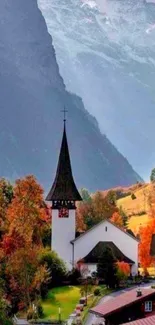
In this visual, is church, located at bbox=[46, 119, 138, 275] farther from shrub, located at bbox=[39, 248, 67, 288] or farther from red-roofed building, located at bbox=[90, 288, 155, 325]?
red-roofed building, located at bbox=[90, 288, 155, 325]

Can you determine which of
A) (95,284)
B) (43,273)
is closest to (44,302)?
(43,273)

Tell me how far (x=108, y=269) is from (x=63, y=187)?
50.3 ft

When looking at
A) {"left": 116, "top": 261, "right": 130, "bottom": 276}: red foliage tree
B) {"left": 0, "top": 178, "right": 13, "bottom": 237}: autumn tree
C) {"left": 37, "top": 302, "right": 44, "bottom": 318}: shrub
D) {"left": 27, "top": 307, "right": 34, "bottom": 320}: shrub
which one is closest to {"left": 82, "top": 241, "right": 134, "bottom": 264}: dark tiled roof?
{"left": 116, "top": 261, "right": 130, "bottom": 276}: red foliage tree

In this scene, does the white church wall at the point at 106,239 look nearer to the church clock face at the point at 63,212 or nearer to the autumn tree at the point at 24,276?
the church clock face at the point at 63,212

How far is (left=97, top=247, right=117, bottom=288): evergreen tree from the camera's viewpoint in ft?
256

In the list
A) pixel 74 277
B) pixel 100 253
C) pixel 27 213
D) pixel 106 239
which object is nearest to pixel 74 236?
pixel 106 239

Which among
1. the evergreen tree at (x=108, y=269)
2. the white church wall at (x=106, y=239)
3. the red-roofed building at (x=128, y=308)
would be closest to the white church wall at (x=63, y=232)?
the white church wall at (x=106, y=239)

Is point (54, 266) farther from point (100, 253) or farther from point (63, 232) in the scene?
point (63, 232)

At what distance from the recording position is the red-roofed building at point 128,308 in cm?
5328

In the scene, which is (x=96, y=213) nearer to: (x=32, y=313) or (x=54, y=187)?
(x=54, y=187)

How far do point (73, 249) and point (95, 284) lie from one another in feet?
34.2

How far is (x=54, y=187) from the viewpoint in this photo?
91875mm

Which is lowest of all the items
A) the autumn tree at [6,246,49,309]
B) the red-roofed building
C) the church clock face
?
the red-roofed building

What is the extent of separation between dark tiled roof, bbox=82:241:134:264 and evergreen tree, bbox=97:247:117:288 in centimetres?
659
